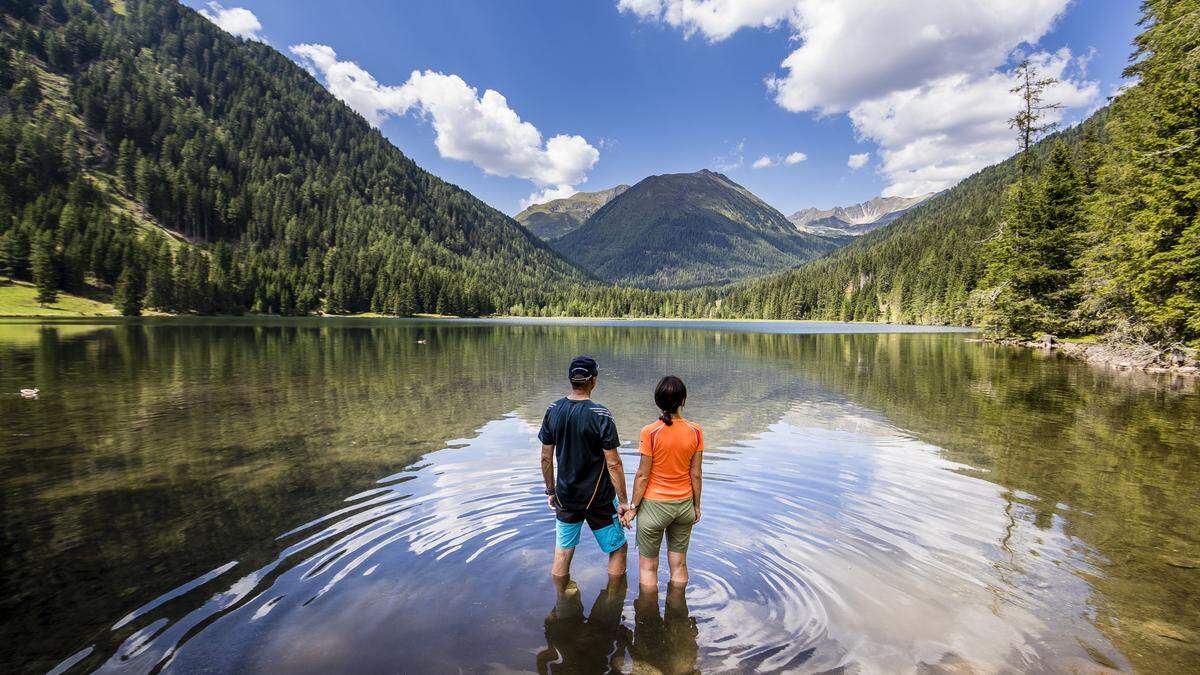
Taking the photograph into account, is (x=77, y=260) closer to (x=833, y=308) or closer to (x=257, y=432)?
(x=257, y=432)

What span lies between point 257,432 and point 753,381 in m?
25.4

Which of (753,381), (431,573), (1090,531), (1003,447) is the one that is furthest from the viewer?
(753,381)

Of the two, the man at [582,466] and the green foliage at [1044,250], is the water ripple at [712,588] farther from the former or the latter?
the green foliage at [1044,250]

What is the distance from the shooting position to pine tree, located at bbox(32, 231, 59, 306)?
98.2 m

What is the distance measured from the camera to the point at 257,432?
1658 centimetres

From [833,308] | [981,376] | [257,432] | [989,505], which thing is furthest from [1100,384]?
[833,308]

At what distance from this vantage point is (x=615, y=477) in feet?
21.6

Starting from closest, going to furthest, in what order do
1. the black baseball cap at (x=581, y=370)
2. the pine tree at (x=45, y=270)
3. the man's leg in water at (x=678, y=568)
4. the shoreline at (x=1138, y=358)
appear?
the black baseball cap at (x=581, y=370) → the man's leg in water at (x=678, y=568) → the shoreline at (x=1138, y=358) → the pine tree at (x=45, y=270)

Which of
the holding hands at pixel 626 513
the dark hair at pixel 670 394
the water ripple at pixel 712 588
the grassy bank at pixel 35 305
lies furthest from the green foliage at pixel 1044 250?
the grassy bank at pixel 35 305

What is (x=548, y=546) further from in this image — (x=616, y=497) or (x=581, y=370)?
(x=581, y=370)

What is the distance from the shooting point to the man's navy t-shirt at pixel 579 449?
21.6 ft

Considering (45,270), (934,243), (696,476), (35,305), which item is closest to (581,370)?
(696,476)

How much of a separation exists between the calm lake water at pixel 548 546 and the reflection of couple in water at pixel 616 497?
0.08m

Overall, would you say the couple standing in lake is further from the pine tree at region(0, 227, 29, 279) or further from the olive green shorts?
the pine tree at region(0, 227, 29, 279)
